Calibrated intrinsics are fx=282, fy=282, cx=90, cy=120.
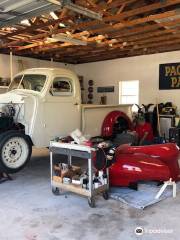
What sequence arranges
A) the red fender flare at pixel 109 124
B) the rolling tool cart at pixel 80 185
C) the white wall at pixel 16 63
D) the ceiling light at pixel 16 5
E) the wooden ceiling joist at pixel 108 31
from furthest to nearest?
the white wall at pixel 16 63
the red fender flare at pixel 109 124
the wooden ceiling joist at pixel 108 31
the ceiling light at pixel 16 5
the rolling tool cart at pixel 80 185

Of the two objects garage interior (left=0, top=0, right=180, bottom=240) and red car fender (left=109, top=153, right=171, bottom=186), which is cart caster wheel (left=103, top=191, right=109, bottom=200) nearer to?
garage interior (left=0, top=0, right=180, bottom=240)

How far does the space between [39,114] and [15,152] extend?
33.1 inches

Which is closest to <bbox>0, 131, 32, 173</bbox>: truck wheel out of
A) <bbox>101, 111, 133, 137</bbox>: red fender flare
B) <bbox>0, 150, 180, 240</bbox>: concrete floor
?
<bbox>0, 150, 180, 240</bbox>: concrete floor

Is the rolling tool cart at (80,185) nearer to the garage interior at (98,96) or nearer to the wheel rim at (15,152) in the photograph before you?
the garage interior at (98,96)

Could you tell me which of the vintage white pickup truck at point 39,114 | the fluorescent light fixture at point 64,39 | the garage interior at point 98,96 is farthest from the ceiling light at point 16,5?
the fluorescent light fixture at point 64,39

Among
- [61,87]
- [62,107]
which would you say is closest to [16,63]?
[61,87]

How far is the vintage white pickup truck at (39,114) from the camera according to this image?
466cm

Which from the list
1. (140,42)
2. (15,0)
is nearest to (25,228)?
(15,0)

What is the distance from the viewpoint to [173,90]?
9.20 meters

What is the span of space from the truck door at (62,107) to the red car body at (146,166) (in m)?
1.55

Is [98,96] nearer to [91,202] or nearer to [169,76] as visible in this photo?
[169,76]

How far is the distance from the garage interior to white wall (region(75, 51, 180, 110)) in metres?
0.04

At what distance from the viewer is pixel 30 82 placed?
5.71 meters

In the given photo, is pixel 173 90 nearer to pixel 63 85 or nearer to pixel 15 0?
pixel 63 85
